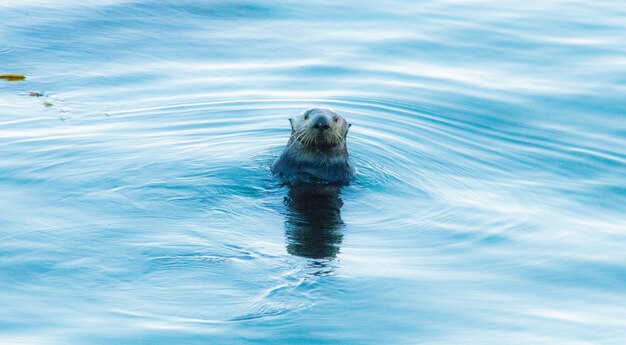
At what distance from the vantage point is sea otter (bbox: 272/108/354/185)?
10.5 m

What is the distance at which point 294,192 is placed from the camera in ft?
33.5

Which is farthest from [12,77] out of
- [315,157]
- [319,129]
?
[319,129]

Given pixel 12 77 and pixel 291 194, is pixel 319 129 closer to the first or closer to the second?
A: pixel 291 194

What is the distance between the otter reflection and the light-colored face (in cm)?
42

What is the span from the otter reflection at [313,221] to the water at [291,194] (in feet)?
0.13

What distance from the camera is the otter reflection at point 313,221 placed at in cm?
874

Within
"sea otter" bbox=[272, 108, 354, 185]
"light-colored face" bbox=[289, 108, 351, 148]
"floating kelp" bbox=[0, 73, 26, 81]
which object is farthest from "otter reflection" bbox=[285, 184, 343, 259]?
"floating kelp" bbox=[0, 73, 26, 81]

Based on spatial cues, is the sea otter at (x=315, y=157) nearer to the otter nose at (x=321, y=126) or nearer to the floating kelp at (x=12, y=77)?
the otter nose at (x=321, y=126)

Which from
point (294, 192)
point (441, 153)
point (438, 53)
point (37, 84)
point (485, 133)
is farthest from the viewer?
point (438, 53)

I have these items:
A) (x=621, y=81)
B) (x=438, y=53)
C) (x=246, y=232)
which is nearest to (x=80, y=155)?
(x=246, y=232)

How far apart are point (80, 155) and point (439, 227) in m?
3.72

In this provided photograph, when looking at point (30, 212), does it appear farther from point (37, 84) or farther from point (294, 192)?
point (37, 84)

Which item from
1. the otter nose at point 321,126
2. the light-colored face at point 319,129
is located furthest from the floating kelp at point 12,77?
the otter nose at point 321,126

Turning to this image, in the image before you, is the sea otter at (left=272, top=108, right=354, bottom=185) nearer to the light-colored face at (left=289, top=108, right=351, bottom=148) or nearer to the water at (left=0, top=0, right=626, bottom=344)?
the light-colored face at (left=289, top=108, right=351, bottom=148)
